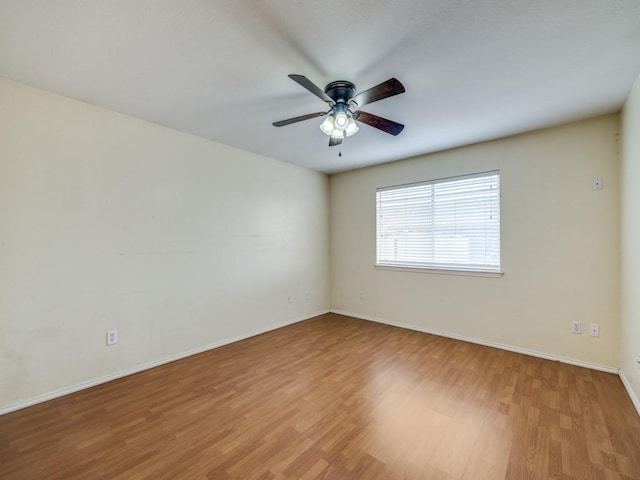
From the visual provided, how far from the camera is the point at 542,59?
1.81 metres

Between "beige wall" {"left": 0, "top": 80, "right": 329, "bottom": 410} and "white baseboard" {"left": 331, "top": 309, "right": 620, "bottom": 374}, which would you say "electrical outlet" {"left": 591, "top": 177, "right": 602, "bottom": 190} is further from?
"beige wall" {"left": 0, "top": 80, "right": 329, "bottom": 410}

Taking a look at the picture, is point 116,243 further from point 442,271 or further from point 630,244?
point 630,244

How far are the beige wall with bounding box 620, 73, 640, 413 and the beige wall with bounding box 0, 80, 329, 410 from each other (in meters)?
3.49

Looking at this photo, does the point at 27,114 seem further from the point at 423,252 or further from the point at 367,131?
the point at 423,252

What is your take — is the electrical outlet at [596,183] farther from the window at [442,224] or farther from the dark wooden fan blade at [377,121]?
the dark wooden fan blade at [377,121]

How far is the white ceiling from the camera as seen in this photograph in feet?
4.75

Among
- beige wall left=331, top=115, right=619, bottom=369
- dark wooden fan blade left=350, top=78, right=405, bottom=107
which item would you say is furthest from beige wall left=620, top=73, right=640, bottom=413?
dark wooden fan blade left=350, top=78, right=405, bottom=107

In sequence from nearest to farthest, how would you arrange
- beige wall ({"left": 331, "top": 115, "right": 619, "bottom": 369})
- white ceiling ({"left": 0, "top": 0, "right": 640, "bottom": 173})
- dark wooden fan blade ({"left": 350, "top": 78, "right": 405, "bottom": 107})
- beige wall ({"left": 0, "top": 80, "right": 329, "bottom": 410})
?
white ceiling ({"left": 0, "top": 0, "right": 640, "bottom": 173}), dark wooden fan blade ({"left": 350, "top": 78, "right": 405, "bottom": 107}), beige wall ({"left": 0, "top": 80, "right": 329, "bottom": 410}), beige wall ({"left": 331, "top": 115, "right": 619, "bottom": 369})

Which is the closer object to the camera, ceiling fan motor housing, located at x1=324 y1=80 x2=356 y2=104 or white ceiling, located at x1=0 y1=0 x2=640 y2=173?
white ceiling, located at x1=0 y1=0 x2=640 y2=173

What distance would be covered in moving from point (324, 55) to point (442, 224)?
8.64 ft

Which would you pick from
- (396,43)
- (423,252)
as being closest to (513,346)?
(423,252)

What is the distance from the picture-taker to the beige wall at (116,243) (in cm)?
211

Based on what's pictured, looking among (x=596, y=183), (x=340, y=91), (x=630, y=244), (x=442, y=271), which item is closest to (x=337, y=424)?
(x=340, y=91)

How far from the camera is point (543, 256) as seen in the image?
2.94 m
